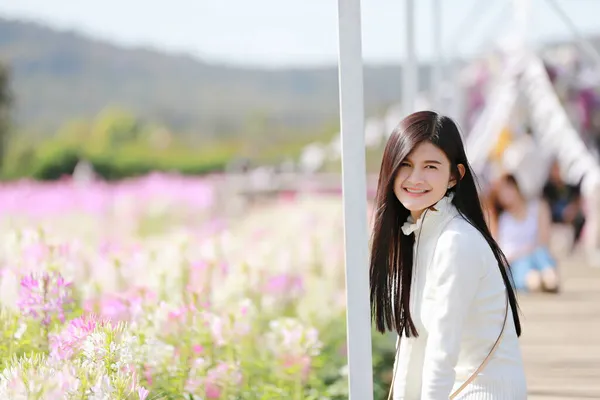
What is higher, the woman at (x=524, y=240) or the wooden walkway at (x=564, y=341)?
the woman at (x=524, y=240)

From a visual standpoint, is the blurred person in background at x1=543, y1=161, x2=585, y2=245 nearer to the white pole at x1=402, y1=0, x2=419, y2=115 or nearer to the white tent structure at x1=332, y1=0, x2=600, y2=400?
the white tent structure at x1=332, y1=0, x2=600, y2=400

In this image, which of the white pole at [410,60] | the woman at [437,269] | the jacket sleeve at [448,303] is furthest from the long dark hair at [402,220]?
the white pole at [410,60]

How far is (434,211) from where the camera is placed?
235cm

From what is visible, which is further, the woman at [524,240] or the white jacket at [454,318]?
the woman at [524,240]

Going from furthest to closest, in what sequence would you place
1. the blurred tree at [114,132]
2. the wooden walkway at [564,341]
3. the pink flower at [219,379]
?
the blurred tree at [114,132] < the wooden walkway at [564,341] < the pink flower at [219,379]

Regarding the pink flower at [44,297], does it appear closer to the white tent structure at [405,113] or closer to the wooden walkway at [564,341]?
the white tent structure at [405,113]

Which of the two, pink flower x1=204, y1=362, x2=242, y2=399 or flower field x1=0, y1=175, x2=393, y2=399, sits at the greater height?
flower field x1=0, y1=175, x2=393, y2=399

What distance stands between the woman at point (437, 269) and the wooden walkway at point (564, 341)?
527mm

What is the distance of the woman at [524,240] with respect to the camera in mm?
6539

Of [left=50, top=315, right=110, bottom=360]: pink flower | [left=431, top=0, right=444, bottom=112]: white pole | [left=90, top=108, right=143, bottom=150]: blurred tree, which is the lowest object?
[left=50, top=315, right=110, bottom=360]: pink flower

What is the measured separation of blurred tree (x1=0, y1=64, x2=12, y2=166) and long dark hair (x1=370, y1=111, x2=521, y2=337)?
30.7m

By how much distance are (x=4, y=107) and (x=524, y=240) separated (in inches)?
1167

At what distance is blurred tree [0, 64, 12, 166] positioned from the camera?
31.8 meters

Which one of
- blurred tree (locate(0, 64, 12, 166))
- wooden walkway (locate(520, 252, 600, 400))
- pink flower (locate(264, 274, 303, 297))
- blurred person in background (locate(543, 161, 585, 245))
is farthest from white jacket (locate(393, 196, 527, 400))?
blurred tree (locate(0, 64, 12, 166))
